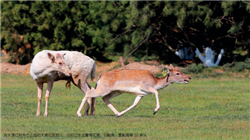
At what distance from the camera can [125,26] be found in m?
32.3

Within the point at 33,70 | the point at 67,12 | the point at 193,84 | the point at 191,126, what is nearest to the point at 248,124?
the point at 191,126

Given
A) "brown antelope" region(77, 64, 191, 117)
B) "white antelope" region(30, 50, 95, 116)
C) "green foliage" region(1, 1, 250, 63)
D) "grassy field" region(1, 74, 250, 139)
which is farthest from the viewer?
"green foliage" region(1, 1, 250, 63)

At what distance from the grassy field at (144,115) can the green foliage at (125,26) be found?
4.20 metres

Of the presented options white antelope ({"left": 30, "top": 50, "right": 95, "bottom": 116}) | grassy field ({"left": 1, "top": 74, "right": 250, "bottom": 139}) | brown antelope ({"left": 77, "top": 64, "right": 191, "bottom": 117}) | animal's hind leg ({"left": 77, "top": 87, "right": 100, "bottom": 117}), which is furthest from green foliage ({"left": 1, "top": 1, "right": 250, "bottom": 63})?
animal's hind leg ({"left": 77, "top": 87, "right": 100, "bottom": 117})

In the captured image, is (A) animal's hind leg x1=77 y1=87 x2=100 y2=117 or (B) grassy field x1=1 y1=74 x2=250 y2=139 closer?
(B) grassy field x1=1 y1=74 x2=250 y2=139

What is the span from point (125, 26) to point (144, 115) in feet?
58.2

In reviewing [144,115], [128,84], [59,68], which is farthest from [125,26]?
[128,84]

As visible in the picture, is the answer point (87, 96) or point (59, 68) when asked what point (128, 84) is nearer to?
point (87, 96)

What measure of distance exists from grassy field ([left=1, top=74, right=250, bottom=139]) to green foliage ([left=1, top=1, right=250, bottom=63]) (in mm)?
4197

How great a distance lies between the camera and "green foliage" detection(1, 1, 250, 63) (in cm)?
2816

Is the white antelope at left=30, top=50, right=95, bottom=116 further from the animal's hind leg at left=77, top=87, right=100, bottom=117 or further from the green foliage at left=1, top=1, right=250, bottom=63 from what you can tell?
the green foliage at left=1, top=1, right=250, bottom=63

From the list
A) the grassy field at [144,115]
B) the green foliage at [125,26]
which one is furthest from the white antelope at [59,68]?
the green foliage at [125,26]

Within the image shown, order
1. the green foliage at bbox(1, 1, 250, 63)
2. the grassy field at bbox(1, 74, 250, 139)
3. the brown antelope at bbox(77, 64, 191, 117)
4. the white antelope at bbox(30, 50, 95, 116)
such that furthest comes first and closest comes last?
the green foliage at bbox(1, 1, 250, 63) → the white antelope at bbox(30, 50, 95, 116) → the brown antelope at bbox(77, 64, 191, 117) → the grassy field at bbox(1, 74, 250, 139)

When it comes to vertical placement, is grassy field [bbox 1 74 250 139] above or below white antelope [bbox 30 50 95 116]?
below
